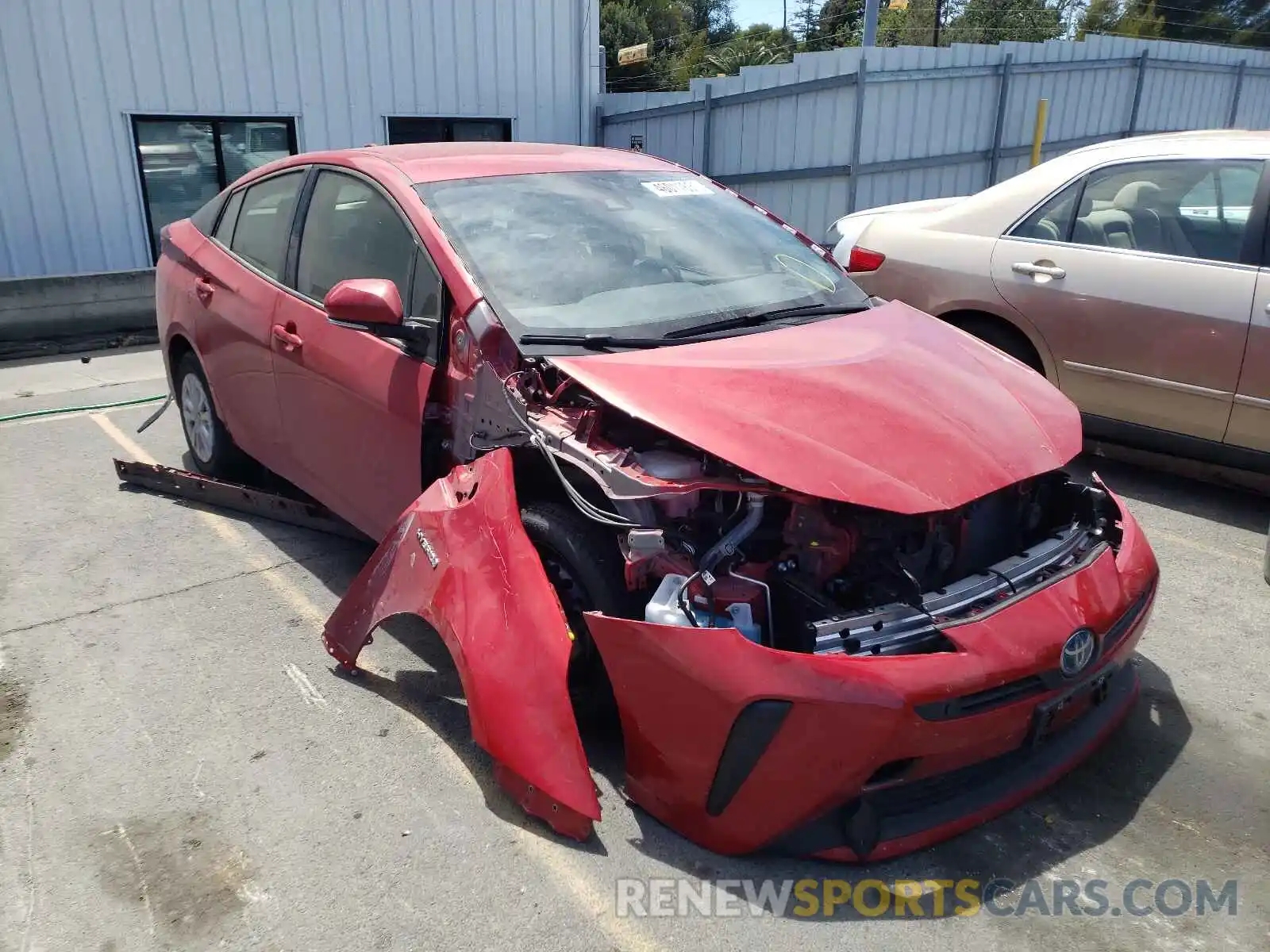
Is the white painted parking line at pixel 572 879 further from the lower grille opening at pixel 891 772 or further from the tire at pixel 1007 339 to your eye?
the tire at pixel 1007 339

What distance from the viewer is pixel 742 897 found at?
2.40 m

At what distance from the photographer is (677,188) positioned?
405 cm

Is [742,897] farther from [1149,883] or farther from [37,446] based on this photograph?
[37,446]

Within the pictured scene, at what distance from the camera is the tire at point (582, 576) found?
270cm

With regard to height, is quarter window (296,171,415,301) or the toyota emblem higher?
quarter window (296,171,415,301)

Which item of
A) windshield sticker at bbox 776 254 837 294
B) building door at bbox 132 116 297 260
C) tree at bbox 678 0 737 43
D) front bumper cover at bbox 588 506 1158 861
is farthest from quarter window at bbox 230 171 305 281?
tree at bbox 678 0 737 43

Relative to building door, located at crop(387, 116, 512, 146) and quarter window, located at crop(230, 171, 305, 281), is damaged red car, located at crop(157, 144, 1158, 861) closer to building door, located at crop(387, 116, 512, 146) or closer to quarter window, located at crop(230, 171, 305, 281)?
quarter window, located at crop(230, 171, 305, 281)

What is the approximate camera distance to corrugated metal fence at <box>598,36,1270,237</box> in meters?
11.1

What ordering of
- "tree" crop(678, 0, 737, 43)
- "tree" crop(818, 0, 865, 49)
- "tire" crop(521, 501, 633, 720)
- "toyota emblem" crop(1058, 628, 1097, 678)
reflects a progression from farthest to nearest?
"tree" crop(678, 0, 737, 43)
"tree" crop(818, 0, 865, 49)
"tire" crop(521, 501, 633, 720)
"toyota emblem" crop(1058, 628, 1097, 678)

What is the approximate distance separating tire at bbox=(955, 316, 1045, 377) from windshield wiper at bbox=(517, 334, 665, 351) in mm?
2842

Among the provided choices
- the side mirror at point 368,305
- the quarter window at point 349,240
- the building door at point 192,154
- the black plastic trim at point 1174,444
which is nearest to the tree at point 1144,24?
the building door at point 192,154

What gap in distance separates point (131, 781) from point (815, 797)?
2.00 meters

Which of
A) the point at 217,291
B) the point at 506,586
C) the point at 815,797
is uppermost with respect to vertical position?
the point at 217,291

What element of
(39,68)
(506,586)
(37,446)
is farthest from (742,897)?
(39,68)
